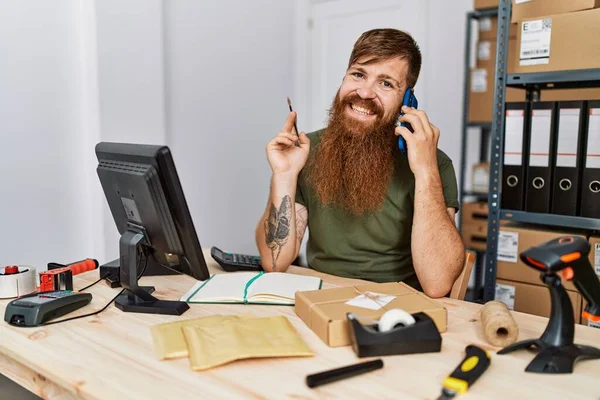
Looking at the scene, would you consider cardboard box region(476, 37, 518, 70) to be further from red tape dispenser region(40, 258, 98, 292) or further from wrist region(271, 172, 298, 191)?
red tape dispenser region(40, 258, 98, 292)

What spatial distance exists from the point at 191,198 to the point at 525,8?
6.71ft

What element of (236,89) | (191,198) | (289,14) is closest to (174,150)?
(191,198)

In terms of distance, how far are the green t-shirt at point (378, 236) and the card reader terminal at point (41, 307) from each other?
0.86 m

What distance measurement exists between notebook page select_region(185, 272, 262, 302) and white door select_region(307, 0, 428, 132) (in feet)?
7.42

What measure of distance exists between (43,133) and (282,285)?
1640mm

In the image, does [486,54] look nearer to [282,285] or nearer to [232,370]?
[282,285]

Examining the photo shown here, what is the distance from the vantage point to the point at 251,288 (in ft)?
4.45

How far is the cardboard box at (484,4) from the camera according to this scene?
313cm

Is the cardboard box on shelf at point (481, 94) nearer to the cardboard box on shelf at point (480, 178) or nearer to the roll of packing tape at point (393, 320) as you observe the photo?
the cardboard box on shelf at point (480, 178)

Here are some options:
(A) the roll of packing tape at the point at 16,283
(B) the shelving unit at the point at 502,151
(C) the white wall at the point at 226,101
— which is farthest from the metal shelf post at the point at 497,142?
(C) the white wall at the point at 226,101

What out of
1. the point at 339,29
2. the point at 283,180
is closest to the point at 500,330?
the point at 283,180

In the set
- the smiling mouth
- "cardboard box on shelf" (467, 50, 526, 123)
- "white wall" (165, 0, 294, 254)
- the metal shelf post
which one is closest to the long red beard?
the smiling mouth

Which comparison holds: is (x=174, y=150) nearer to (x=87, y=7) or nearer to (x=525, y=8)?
(x=87, y=7)

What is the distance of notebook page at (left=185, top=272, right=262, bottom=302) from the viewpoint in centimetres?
130
